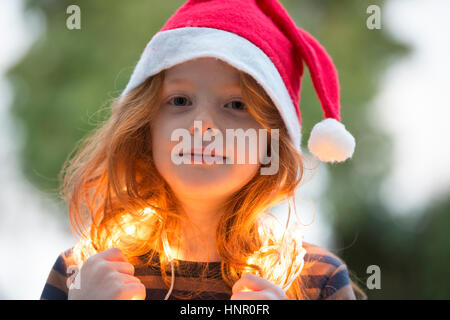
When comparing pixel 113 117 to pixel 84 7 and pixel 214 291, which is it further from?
pixel 84 7

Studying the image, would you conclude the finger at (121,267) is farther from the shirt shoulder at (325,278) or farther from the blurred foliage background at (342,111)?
the blurred foliage background at (342,111)

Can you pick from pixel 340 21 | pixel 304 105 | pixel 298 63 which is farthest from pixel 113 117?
pixel 340 21

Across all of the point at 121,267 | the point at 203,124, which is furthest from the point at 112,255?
the point at 203,124

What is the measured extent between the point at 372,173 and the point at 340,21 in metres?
1.03

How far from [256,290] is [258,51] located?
436 millimetres

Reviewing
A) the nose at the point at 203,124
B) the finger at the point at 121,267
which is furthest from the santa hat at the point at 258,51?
the finger at the point at 121,267

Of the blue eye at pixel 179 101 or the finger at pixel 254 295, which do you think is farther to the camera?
the blue eye at pixel 179 101

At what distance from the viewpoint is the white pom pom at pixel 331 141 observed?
88 cm

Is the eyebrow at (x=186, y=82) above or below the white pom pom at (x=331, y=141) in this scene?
above

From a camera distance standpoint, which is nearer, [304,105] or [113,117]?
[113,117]

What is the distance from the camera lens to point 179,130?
2.77ft

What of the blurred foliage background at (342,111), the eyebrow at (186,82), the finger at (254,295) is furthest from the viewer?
the blurred foliage background at (342,111)

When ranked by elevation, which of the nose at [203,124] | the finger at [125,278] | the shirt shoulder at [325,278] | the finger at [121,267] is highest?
the nose at [203,124]
